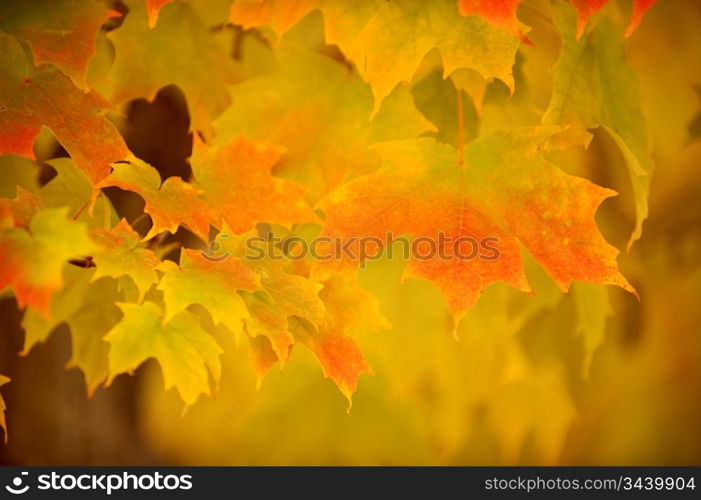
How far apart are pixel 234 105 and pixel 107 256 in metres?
0.23

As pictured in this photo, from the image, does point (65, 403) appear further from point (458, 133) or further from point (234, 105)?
point (458, 133)

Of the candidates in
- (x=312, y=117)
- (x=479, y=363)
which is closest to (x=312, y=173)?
(x=312, y=117)

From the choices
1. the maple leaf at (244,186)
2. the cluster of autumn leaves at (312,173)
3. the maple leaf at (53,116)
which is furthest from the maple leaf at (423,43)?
the maple leaf at (53,116)

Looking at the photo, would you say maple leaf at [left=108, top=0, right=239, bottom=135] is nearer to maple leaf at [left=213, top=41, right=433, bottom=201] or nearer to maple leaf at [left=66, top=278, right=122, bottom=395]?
maple leaf at [left=213, top=41, right=433, bottom=201]

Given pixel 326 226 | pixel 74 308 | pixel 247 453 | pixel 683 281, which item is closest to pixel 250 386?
pixel 247 453

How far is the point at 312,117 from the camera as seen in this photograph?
754 millimetres

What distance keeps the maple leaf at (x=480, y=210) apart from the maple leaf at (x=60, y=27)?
26 cm

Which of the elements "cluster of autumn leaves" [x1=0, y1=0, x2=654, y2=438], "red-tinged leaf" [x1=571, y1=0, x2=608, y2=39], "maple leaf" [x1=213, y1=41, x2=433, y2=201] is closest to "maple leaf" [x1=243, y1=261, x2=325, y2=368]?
"cluster of autumn leaves" [x1=0, y1=0, x2=654, y2=438]

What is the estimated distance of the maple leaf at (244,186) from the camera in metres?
0.67

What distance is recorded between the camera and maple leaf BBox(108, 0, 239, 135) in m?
0.79

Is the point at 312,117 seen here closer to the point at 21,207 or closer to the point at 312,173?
the point at 312,173

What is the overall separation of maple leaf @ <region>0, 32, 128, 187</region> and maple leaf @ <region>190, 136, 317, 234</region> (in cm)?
8

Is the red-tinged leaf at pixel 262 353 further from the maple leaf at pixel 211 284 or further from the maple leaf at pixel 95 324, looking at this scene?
the maple leaf at pixel 95 324

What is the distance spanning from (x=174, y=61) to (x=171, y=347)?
0.33 meters
